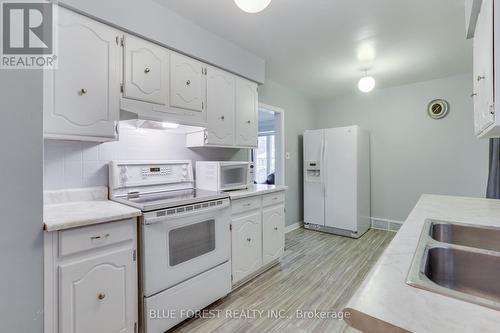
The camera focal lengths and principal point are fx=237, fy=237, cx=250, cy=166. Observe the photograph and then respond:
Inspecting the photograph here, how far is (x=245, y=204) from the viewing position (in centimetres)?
228

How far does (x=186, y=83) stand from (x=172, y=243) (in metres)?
1.35

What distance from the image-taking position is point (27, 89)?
898 millimetres

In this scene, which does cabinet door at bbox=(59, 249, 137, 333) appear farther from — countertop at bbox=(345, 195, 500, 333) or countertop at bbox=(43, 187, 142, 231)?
countertop at bbox=(345, 195, 500, 333)

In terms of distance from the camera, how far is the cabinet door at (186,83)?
202 cm

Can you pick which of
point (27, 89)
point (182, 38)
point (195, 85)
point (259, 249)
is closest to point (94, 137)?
point (27, 89)

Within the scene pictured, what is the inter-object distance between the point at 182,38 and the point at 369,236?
3673 millimetres

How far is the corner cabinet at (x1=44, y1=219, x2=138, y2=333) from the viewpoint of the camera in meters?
1.20

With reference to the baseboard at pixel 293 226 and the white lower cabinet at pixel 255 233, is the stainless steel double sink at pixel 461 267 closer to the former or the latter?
the white lower cabinet at pixel 255 233

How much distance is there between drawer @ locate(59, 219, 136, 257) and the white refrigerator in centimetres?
305

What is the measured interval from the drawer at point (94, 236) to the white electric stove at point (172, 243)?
102 millimetres

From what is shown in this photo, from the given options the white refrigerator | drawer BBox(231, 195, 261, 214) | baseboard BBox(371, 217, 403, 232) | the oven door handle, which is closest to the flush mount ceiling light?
the oven door handle

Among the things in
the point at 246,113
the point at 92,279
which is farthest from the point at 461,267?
the point at 246,113

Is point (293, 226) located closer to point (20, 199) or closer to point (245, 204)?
point (245, 204)

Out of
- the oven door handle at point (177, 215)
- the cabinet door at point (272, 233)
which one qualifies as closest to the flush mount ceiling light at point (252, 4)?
the oven door handle at point (177, 215)
